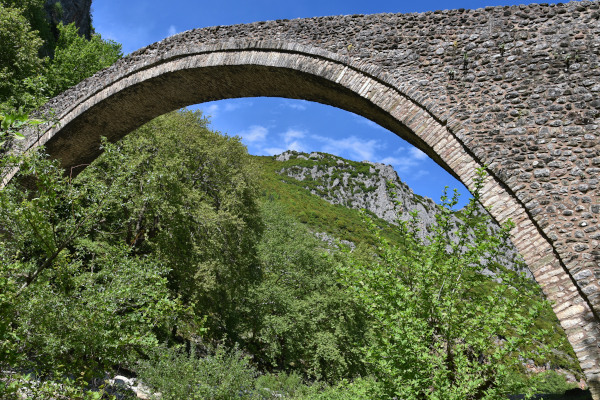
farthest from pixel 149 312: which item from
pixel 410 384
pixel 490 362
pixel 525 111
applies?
pixel 525 111

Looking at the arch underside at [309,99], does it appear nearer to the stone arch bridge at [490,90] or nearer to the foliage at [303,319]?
the stone arch bridge at [490,90]

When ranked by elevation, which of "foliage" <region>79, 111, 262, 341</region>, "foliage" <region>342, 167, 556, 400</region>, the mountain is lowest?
"foliage" <region>342, 167, 556, 400</region>

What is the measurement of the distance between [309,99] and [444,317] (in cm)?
439

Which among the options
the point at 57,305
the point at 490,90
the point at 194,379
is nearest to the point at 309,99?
the point at 490,90

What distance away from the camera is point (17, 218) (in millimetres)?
4047

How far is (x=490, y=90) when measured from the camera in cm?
566

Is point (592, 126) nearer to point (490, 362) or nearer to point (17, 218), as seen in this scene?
point (490, 362)

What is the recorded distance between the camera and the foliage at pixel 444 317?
4.19 metres

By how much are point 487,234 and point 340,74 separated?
3135 mm

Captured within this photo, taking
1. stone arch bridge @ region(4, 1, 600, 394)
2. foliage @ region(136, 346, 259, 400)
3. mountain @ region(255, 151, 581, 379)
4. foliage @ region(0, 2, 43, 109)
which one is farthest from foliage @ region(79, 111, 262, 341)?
mountain @ region(255, 151, 581, 379)

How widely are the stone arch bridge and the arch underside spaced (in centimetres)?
2

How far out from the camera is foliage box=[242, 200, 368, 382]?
14.5 meters

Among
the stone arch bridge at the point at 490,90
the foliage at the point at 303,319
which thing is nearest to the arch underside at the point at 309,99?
the stone arch bridge at the point at 490,90

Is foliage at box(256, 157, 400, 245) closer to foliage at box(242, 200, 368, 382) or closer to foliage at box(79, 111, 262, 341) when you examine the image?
foliage at box(242, 200, 368, 382)
